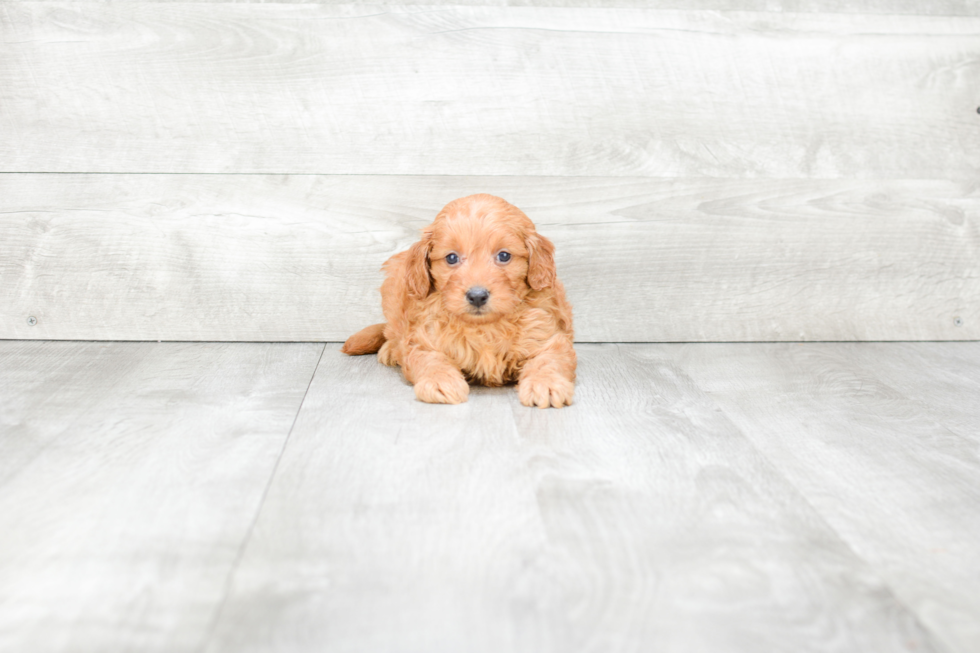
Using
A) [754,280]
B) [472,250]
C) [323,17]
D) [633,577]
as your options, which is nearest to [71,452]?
[472,250]

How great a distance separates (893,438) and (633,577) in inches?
33.0

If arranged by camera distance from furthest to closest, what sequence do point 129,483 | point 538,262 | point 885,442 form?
point 538,262
point 885,442
point 129,483

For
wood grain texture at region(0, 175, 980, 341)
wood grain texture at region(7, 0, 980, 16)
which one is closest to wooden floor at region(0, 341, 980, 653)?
wood grain texture at region(0, 175, 980, 341)

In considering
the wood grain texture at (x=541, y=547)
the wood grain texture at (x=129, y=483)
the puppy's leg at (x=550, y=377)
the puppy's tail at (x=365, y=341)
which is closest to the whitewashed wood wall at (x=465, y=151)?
the puppy's tail at (x=365, y=341)

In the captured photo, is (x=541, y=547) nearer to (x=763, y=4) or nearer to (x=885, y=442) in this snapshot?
(x=885, y=442)

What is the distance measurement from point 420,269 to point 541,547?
33.8 inches

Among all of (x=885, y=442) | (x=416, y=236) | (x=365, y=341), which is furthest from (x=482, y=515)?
(x=416, y=236)

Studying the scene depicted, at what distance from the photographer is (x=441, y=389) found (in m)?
1.77

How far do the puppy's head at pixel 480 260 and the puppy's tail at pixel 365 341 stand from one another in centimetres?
38

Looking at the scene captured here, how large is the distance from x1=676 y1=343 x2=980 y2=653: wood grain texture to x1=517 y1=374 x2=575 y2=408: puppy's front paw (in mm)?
358

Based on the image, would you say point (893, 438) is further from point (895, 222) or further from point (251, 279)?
point (251, 279)

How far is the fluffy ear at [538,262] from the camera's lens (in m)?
1.83

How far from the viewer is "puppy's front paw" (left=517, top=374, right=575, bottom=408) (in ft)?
5.73

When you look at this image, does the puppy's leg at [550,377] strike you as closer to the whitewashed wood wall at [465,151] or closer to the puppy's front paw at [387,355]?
the puppy's front paw at [387,355]
